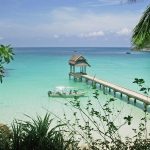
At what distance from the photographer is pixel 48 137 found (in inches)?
145

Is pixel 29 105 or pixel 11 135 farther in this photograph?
pixel 29 105

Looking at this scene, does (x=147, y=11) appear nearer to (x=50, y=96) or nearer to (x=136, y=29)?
(x=136, y=29)

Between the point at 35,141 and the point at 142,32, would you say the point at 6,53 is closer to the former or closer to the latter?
the point at 35,141

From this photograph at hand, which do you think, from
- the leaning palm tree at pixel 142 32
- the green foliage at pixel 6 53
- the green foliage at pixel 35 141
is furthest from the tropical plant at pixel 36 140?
the leaning palm tree at pixel 142 32

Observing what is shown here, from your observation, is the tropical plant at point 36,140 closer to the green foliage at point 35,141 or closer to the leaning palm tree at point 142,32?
the green foliage at point 35,141

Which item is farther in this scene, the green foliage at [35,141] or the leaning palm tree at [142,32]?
the leaning palm tree at [142,32]

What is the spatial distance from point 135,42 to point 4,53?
3.48 m

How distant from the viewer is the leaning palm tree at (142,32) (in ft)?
21.8

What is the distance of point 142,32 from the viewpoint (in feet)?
21.9

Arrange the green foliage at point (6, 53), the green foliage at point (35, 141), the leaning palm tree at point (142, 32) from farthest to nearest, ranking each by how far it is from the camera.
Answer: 1. the leaning palm tree at point (142, 32)
2. the green foliage at point (6, 53)
3. the green foliage at point (35, 141)

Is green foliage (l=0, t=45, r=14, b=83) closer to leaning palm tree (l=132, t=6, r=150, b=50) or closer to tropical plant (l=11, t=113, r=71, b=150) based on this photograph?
tropical plant (l=11, t=113, r=71, b=150)

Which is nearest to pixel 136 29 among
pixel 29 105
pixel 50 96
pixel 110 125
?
pixel 110 125

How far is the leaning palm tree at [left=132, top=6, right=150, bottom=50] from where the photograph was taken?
261 inches

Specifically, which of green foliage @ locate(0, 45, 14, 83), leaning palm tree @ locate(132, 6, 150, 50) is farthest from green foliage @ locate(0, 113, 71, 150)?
leaning palm tree @ locate(132, 6, 150, 50)
